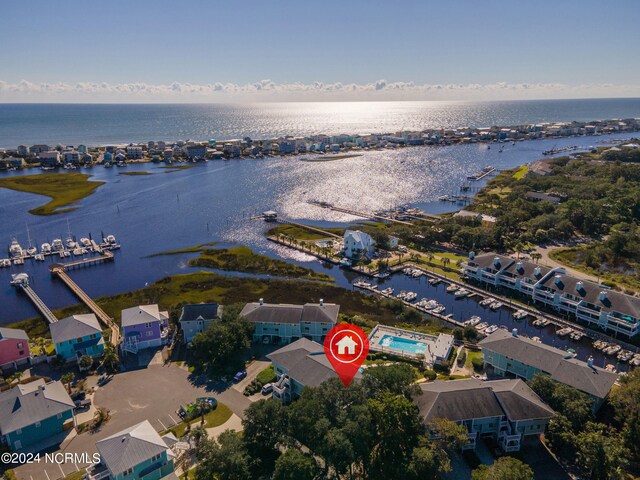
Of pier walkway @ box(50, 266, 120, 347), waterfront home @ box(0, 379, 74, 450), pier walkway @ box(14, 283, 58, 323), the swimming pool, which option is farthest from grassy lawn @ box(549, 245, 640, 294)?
pier walkway @ box(14, 283, 58, 323)

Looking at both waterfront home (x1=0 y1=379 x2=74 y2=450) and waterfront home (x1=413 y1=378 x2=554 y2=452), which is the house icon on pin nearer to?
waterfront home (x1=413 y1=378 x2=554 y2=452)

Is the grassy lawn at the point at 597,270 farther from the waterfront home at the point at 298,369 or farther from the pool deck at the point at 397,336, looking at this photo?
the waterfront home at the point at 298,369

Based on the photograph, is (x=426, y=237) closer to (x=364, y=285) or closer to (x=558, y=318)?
(x=364, y=285)

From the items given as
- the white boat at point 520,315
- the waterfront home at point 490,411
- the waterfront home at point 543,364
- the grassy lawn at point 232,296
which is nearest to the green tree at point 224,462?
the waterfront home at point 490,411

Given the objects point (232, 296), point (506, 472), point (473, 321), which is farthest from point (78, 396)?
point (473, 321)

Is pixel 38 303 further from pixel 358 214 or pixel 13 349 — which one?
pixel 358 214
